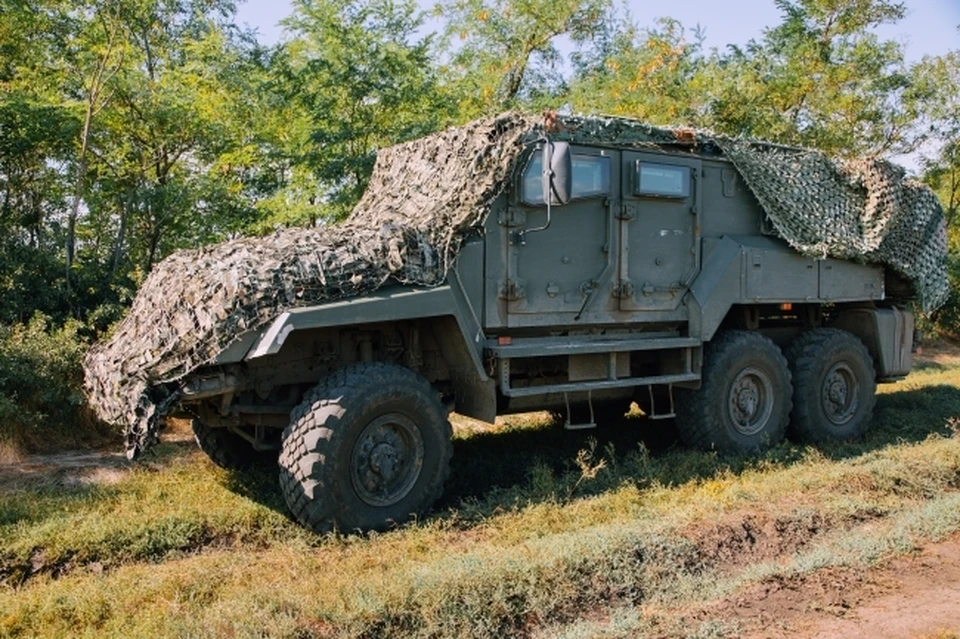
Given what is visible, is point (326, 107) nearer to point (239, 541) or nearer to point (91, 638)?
point (239, 541)

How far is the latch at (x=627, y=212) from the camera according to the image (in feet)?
24.1

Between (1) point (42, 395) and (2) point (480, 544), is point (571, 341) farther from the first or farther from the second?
(1) point (42, 395)

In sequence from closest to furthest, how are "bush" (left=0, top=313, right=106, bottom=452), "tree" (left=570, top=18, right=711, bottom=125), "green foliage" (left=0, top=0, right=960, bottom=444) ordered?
"bush" (left=0, top=313, right=106, bottom=452) → "green foliage" (left=0, top=0, right=960, bottom=444) → "tree" (left=570, top=18, right=711, bottom=125)

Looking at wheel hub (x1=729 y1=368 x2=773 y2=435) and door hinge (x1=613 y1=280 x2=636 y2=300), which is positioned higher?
door hinge (x1=613 y1=280 x2=636 y2=300)

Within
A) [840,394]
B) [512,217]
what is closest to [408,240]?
[512,217]

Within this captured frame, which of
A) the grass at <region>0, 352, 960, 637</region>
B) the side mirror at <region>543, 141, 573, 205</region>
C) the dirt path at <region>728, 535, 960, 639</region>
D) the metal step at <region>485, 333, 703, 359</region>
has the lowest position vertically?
the dirt path at <region>728, 535, 960, 639</region>

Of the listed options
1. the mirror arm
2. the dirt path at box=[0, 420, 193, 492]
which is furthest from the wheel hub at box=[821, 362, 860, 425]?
the dirt path at box=[0, 420, 193, 492]

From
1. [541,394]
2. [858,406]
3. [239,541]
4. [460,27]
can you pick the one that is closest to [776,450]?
[858,406]

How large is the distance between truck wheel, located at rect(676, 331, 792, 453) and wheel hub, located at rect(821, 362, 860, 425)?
64 cm

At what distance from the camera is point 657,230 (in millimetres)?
7645

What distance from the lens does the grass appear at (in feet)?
13.8

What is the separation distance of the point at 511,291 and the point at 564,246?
2.19ft

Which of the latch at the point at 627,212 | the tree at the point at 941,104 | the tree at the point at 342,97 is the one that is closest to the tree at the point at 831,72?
the tree at the point at 941,104

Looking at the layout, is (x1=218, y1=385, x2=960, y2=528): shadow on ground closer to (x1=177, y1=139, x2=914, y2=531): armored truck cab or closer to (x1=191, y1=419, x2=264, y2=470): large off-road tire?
(x1=191, y1=419, x2=264, y2=470): large off-road tire
